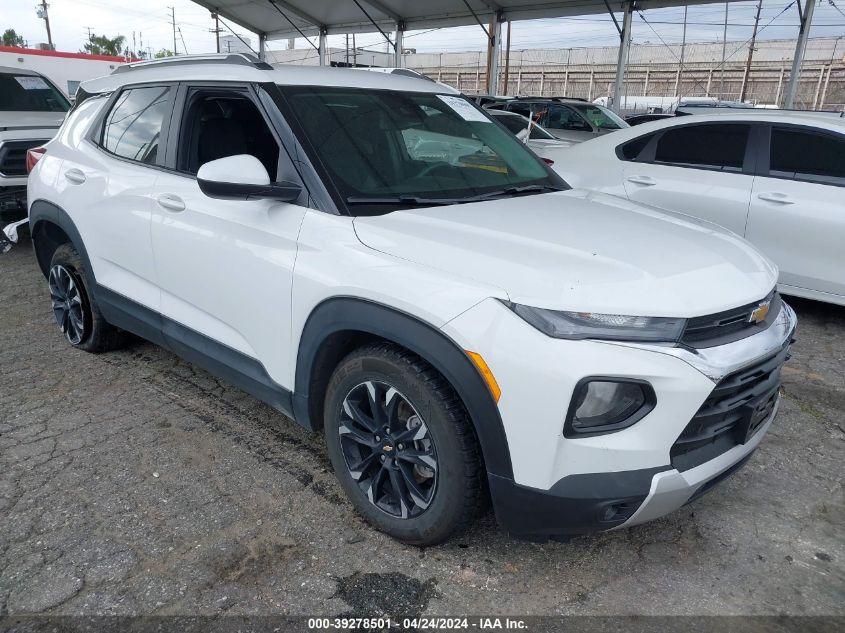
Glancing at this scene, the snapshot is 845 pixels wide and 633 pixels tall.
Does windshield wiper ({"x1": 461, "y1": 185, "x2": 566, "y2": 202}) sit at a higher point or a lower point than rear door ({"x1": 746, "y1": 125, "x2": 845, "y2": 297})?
higher

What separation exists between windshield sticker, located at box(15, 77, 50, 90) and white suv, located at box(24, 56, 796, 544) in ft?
19.7

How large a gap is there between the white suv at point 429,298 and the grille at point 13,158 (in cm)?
376

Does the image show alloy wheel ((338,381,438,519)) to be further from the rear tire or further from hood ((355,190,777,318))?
the rear tire

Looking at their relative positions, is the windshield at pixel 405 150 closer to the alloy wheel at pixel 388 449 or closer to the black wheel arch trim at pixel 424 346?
the black wheel arch trim at pixel 424 346

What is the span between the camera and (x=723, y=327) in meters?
2.18

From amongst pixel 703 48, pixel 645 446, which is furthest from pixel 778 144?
pixel 703 48

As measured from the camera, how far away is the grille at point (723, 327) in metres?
2.08

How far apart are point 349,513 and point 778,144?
14.7 ft

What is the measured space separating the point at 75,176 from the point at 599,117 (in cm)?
1059

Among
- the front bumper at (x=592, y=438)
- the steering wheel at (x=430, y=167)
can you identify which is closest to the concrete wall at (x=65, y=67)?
the steering wheel at (x=430, y=167)

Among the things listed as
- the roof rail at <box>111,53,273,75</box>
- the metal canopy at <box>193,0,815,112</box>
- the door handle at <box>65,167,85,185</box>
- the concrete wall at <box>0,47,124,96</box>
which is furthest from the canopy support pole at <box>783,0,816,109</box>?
the concrete wall at <box>0,47,124,96</box>

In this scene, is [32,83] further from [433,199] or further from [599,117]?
[599,117]

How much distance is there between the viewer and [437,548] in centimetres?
256

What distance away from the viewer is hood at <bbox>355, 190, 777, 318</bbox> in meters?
2.05
